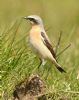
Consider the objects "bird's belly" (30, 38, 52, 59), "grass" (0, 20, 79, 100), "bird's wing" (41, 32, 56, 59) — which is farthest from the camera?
"bird's wing" (41, 32, 56, 59)

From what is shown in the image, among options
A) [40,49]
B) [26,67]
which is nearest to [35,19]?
[40,49]

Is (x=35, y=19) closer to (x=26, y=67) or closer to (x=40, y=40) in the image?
(x=40, y=40)

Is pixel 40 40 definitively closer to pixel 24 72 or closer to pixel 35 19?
pixel 35 19

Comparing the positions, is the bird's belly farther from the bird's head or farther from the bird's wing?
the bird's head

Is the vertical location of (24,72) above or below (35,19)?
below

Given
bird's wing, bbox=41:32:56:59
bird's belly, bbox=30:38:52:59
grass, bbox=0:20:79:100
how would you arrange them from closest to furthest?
grass, bbox=0:20:79:100 < bird's belly, bbox=30:38:52:59 < bird's wing, bbox=41:32:56:59

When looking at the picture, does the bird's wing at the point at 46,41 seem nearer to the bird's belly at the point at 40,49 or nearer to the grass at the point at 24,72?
the bird's belly at the point at 40,49

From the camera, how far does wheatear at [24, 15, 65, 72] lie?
10289 mm

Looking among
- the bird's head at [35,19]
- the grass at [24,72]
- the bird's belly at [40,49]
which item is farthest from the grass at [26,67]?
the bird's head at [35,19]

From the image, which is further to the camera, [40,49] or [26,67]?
[26,67]

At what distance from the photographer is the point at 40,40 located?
34.2 feet

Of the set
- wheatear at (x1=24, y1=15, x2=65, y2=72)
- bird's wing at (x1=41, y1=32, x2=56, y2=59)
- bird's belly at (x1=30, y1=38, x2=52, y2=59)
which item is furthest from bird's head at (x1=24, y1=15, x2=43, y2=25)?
bird's belly at (x1=30, y1=38, x2=52, y2=59)

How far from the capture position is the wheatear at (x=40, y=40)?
10.3m

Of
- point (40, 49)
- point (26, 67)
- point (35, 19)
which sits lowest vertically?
point (26, 67)
